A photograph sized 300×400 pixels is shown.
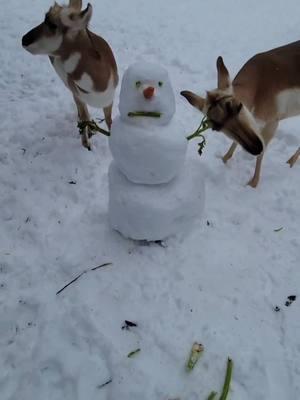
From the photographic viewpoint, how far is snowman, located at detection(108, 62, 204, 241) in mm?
1863

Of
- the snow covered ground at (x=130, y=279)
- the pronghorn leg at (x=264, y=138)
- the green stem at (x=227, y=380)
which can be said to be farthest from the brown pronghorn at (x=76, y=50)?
the green stem at (x=227, y=380)

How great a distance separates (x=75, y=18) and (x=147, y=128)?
1.01 meters

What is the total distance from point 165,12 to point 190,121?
2.53 meters

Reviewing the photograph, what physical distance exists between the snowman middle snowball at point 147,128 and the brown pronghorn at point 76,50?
28.9 inches

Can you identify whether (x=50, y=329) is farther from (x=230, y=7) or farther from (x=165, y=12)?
(x=230, y=7)

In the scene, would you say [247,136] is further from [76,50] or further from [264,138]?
[76,50]

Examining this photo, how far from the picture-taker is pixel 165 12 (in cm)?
509

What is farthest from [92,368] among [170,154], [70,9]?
[70,9]

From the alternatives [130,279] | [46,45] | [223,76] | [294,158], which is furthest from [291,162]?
[46,45]

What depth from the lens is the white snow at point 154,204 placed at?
6.87 feet

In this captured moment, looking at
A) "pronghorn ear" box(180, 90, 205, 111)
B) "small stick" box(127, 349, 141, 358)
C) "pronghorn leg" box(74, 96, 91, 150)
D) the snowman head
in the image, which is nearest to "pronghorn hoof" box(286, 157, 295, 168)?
"pronghorn ear" box(180, 90, 205, 111)

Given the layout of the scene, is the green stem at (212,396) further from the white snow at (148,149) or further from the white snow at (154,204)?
the white snow at (148,149)

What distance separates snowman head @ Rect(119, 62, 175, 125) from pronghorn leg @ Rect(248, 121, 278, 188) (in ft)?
3.31

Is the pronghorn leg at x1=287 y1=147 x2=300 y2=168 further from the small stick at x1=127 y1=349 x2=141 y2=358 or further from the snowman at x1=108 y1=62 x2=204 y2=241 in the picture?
the small stick at x1=127 y1=349 x2=141 y2=358
